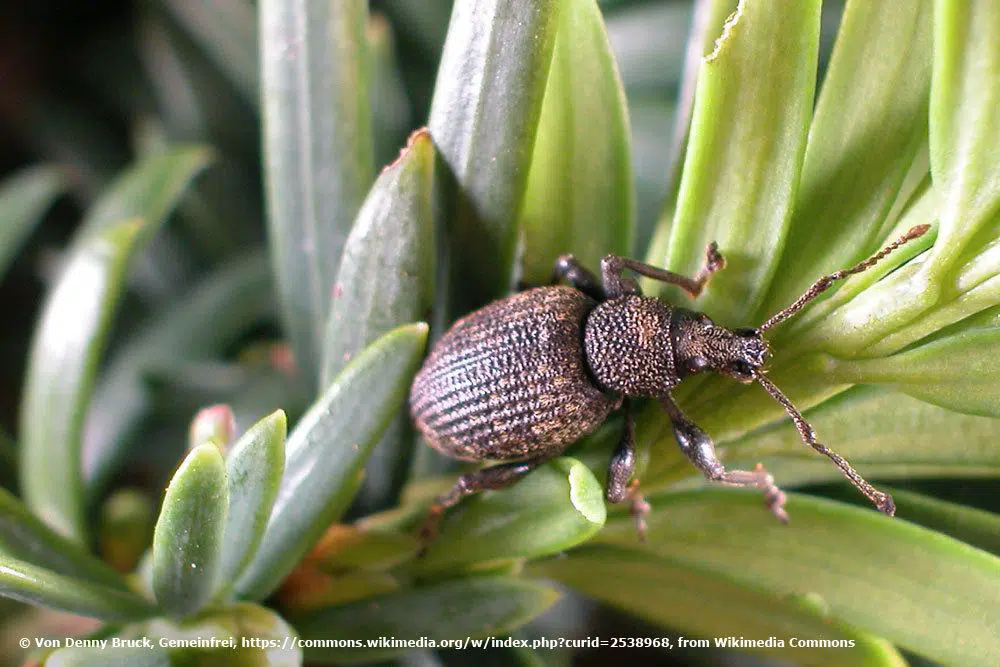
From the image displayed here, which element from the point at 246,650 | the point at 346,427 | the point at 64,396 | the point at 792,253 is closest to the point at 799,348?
the point at 792,253

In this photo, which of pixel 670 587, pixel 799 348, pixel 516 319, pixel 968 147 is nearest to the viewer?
pixel 968 147

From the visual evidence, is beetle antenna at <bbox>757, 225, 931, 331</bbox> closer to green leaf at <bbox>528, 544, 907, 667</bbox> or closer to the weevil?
the weevil

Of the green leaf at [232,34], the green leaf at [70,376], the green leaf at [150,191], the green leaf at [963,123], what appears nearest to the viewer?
the green leaf at [963,123]

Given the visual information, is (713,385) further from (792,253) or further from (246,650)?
(246,650)

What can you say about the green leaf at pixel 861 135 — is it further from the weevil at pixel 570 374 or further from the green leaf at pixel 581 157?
the green leaf at pixel 581 157

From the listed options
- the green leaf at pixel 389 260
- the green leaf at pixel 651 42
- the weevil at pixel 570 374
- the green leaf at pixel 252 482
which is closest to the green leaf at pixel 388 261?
the green leaf at pixel 389 260

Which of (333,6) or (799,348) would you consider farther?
(333,6)

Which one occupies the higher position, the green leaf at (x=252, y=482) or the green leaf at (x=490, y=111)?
the green leaf at (x=490, y=111)

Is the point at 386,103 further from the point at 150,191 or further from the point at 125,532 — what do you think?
the point at 125,532
